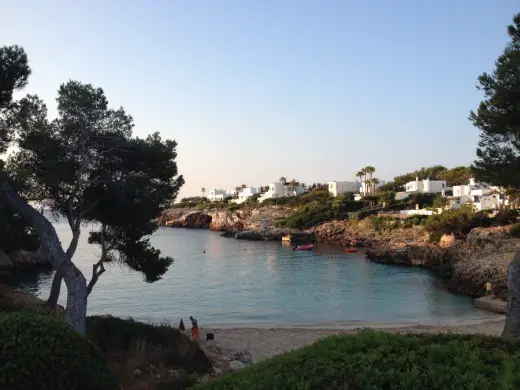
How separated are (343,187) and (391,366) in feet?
345

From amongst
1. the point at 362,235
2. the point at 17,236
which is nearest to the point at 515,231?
the point at 362,235

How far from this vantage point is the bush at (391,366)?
4246 millimetres

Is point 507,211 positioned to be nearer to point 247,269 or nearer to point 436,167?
point 247,269

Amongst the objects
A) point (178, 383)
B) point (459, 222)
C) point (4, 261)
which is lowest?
point (4, 261)

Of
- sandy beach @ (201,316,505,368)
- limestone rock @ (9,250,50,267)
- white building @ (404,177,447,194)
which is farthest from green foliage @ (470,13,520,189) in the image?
white building @ (404,177,447,194)

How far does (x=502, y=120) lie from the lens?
1351cm

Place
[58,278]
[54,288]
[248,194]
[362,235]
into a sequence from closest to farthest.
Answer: [58,278], [54,288], [362,235], [248,194]

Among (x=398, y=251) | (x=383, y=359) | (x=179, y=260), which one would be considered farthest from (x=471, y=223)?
(x=383, y=359)

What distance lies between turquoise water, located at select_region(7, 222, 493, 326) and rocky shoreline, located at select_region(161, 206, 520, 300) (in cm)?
207

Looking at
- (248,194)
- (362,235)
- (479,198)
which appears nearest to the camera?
(479,198)

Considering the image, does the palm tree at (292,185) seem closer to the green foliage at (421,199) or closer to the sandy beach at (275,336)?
the green foliage at (421,199)

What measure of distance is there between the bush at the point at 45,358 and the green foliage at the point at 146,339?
551 cm

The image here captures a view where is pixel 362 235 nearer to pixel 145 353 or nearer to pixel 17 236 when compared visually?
pixel 17 236

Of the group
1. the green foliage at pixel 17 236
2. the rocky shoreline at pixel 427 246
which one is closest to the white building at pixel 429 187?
the rocky shoreline at pixel 427 246
